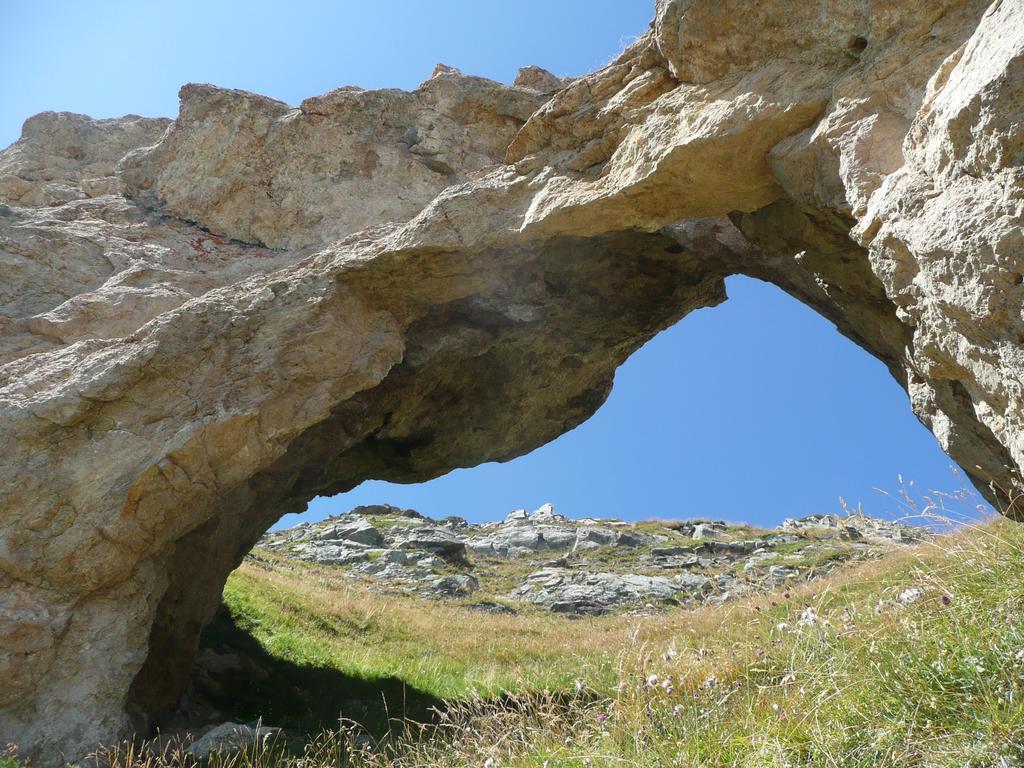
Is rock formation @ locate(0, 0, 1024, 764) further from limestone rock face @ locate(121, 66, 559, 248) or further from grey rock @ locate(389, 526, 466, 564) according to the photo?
grey rock @ locate(389, 526, 466, 564)

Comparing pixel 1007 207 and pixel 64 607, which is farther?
pixel 64 607

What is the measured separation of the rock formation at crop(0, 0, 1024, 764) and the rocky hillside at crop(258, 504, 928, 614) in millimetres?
12504

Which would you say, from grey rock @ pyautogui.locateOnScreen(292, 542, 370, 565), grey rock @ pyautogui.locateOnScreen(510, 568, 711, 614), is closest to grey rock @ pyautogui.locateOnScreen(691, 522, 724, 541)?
grey rock @ pyautogui.locateOnScreen(510, 568, 711, 614)

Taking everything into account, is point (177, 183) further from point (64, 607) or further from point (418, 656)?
point (418, 656)

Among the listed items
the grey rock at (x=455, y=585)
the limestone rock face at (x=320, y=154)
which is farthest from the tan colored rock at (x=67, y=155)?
the grey rock at (x=455, y=585)

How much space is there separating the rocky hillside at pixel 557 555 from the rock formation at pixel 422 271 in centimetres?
1250

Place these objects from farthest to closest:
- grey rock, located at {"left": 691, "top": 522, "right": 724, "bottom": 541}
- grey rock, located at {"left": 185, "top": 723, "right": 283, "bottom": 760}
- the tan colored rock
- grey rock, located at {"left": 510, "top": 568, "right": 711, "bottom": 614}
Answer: grey rock, located at {"left": 691, "top": 522, "right": 724, "bottom": 541}, grey rock, located at {"left": 510, "top": 568, "right": 711, "bottom": 614}, the tan colored rock, grey rock, located at {"left": 185, "top": 723, "right": 283, "bottom": 760}

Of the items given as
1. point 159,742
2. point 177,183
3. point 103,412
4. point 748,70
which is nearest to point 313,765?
point 159,742

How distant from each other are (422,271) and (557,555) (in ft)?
96.1

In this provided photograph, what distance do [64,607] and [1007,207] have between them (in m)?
8.09

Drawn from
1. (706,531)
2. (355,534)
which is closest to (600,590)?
(355,534)

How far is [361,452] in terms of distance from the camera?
40.5 feet

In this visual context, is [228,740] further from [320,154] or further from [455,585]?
[455,585]

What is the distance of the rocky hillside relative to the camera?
25812 mm
